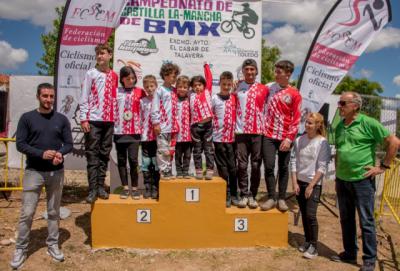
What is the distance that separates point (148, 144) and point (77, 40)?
94.7 inches

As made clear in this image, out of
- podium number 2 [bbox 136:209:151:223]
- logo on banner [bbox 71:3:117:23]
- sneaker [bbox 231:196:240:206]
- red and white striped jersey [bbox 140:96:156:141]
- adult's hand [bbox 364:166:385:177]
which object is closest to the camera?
adult's hand [bbox 364:166:385:177]

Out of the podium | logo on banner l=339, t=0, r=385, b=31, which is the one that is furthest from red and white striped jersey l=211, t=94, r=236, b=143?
logo on banner l=339, t=0, r=385, b=31

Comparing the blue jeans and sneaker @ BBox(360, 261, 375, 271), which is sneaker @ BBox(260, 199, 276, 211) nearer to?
the blue jeans

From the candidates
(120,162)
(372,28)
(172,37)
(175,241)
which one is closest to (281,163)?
(175,241)

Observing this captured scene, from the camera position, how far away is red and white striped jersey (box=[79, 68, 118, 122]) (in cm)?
454

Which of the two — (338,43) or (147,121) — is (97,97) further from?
(338,43)

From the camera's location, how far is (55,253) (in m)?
4.21

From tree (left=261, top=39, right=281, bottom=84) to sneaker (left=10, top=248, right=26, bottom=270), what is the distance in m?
17.5

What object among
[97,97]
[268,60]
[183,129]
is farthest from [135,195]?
[268,60]

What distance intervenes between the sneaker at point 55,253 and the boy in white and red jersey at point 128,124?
3.13ft

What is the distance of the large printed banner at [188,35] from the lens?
245 inches

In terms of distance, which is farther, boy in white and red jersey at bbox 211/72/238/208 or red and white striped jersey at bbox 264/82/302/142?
boy in white and red jersey at bbox 211/72/238/208

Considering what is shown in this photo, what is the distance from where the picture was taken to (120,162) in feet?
15.7

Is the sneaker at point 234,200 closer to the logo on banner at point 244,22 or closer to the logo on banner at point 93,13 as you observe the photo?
the logo on banner at point 244,22
